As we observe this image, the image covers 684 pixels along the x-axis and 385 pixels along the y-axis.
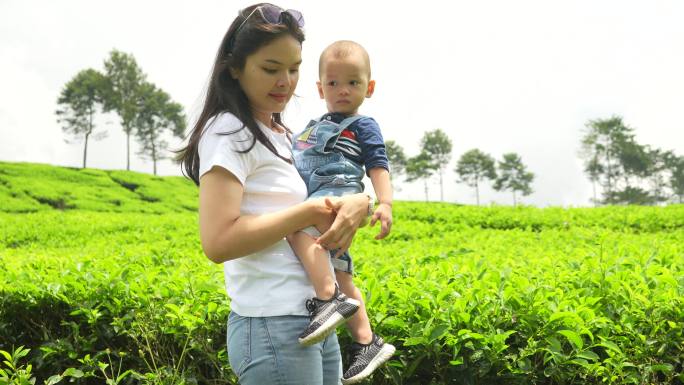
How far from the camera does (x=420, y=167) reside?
47.8 metres

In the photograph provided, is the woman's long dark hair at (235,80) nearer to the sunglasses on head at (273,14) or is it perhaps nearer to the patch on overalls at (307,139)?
the sunglasses on head at (273,14)

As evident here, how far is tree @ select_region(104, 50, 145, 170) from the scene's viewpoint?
3706 centimetres

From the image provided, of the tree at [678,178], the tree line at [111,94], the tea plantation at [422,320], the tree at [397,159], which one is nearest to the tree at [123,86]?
the tree line at [111,94]

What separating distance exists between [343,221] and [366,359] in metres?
0.59

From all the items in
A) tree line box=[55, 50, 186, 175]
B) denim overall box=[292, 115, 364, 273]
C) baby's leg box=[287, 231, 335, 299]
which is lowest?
baby's leg box=[287, 231, 335, 299]

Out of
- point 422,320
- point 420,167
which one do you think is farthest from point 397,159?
point 422,320

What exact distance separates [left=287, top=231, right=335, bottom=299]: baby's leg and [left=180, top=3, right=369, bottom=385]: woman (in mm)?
25

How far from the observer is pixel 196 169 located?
2064mm

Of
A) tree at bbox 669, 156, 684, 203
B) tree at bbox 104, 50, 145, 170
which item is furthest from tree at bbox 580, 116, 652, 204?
tree at bbox 104, 50, 145, 170

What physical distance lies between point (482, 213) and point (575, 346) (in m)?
8.44

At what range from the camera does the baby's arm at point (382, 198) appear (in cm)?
218

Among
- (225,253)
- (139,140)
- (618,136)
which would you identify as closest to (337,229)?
(225,253)

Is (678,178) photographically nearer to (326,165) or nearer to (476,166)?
(476,166)

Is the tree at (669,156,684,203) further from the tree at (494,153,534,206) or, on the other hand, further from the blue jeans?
the blue jeans
